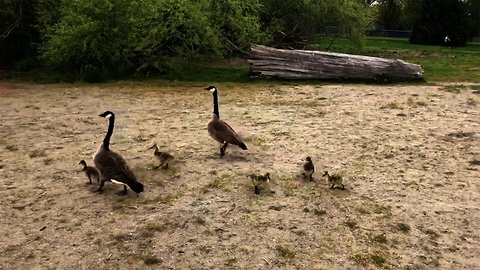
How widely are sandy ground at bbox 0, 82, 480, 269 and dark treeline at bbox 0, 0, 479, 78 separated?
14.2ft

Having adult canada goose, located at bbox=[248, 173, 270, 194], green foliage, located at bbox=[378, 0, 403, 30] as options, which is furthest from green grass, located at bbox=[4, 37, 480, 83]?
green foliage, located at bbox=[378, 0, 403, 30]

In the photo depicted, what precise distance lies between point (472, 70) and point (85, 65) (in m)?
11.8

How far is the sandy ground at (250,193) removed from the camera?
17.9 ft

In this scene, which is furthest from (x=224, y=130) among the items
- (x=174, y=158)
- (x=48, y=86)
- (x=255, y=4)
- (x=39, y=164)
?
(x=255, y=4)

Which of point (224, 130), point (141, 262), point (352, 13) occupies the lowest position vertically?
point (141, 262)

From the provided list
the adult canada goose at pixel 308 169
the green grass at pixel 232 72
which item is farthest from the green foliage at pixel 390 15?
the adult canada goose at pixel 308 169

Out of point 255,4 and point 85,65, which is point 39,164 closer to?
point 85,65

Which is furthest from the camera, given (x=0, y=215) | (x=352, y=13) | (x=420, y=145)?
(x=352, y=13)

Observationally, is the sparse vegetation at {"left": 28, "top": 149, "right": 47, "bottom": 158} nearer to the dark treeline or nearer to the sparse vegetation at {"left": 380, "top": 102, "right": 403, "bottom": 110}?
the sparse vegetation at {"left": 380, "top": 102, "right": 403, "bottom": 110}

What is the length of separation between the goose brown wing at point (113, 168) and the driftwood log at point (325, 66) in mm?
9569

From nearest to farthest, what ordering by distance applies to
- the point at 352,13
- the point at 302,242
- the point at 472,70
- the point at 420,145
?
the point at 302,242, the point at 420,145, the point at 472,70, the point at 352,13

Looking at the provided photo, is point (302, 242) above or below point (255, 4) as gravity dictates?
below

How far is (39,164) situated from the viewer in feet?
25.2

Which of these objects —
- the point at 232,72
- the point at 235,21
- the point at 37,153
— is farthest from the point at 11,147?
the point at 235,21
